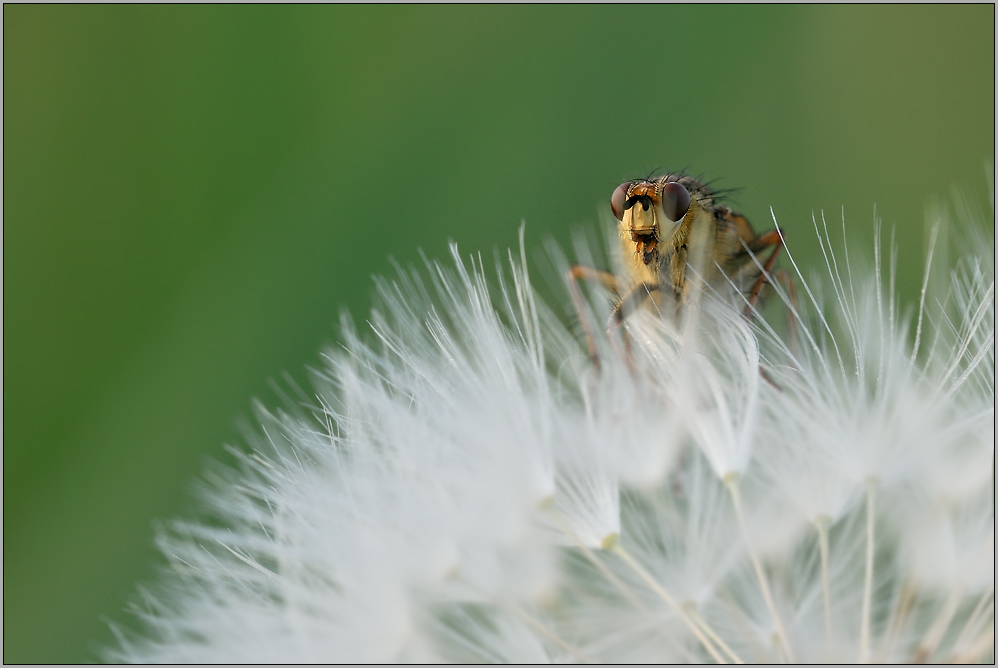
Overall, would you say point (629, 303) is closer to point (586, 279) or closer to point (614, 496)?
point (586, 279)

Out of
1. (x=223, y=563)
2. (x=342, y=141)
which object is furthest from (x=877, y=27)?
(x=223, y=563)

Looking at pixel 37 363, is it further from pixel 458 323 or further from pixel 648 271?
pixel 648 271

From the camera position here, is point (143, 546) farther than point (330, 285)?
No

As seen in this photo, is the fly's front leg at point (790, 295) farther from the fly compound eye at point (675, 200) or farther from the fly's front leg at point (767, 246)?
the fly compound eye at point (675, 200)

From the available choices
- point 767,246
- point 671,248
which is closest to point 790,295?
point 767,246

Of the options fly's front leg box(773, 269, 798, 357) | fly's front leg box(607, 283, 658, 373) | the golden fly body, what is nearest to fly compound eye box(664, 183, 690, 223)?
the golden fly body

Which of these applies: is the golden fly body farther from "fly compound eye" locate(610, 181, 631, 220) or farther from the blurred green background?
the blurred green background

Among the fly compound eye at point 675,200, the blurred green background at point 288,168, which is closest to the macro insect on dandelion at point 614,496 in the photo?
the fly compound eye at point 675,200
